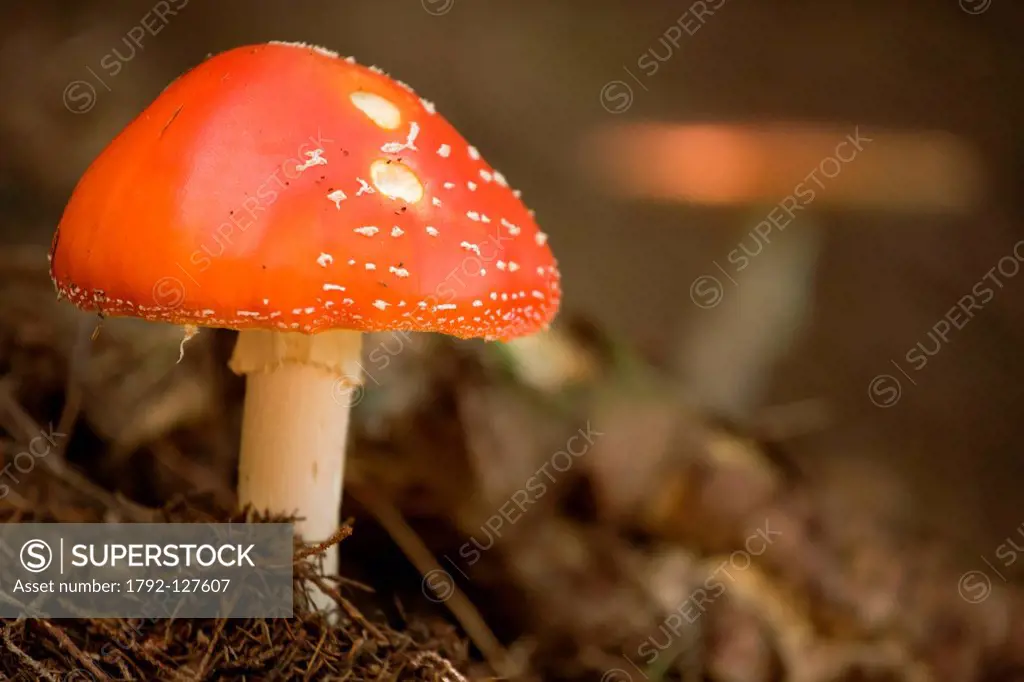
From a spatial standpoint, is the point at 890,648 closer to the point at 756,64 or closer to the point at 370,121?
the point at 370,121

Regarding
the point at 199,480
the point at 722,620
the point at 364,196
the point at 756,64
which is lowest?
the point at 199,480

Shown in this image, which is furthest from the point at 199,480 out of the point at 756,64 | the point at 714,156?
the point at 756,64

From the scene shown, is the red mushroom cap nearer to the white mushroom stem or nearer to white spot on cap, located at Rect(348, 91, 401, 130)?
white spot on cap, located at Rect(348, 91, 401, 130)

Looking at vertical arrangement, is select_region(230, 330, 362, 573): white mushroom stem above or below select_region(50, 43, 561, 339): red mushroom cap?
below

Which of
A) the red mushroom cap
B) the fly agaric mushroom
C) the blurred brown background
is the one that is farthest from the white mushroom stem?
the blurred brown background

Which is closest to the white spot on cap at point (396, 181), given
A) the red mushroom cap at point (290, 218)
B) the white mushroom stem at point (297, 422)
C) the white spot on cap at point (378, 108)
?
the red mushroom cap at point (290, 218)

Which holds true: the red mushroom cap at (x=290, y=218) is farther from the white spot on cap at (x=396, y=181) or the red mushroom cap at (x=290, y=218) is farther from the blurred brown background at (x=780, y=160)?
the blurred brown background at (x=780, y=160)
